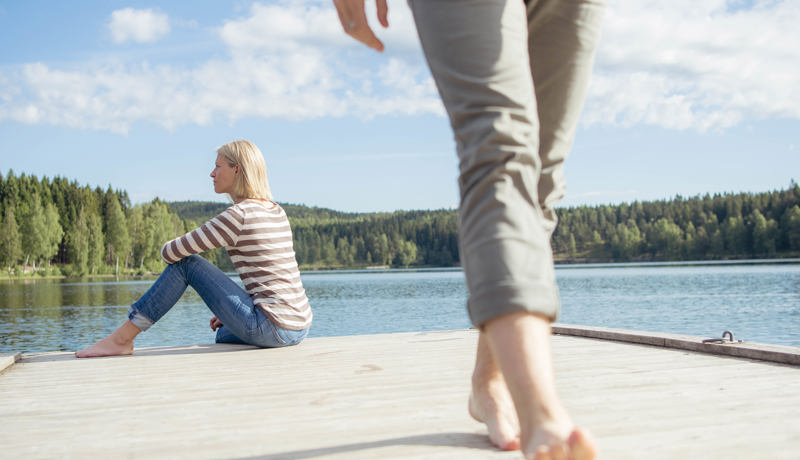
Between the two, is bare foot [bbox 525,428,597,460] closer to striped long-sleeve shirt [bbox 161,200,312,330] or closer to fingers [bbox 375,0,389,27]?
fingers [bbox 375,0,389,27]

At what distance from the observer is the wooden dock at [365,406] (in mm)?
1491

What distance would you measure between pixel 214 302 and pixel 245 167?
2.84 ft

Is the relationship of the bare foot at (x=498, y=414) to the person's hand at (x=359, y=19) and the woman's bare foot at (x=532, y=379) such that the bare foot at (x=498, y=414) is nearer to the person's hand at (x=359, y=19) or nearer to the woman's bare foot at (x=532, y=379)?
the woman's bare foot at (x=532, y=379)

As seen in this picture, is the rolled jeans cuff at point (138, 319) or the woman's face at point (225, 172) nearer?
the rolled jeans cuff at point (138, 319)

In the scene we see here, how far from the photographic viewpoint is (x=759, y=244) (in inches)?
3802

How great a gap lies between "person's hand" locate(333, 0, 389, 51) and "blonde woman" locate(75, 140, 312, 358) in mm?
2465

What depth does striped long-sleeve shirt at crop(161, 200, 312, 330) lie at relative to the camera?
148 inches

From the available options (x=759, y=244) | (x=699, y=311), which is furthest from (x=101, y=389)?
(x=759, y=244)

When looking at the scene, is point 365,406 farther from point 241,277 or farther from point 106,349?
point 106,349

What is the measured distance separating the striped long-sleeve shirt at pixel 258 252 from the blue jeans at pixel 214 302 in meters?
0.06

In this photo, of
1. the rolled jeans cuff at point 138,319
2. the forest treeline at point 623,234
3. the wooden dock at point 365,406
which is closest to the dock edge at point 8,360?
the wooden dock at point 365,406

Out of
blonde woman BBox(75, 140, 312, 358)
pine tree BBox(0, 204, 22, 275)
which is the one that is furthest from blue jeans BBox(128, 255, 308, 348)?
pine tree BBox(0, 204, 22, 275)

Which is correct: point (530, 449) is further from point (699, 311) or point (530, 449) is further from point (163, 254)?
point (699, 311)

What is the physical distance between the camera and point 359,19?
138 centimetres
